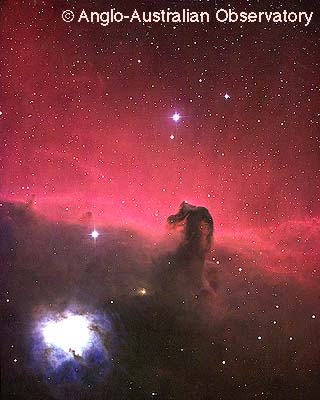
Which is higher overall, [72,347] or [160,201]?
[160,201]

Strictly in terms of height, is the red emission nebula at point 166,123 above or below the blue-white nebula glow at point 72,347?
above

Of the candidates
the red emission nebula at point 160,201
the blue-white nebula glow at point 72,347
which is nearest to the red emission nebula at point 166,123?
the red emission nebula at point 160,201

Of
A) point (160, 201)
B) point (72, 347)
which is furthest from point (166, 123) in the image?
point (72, 347)

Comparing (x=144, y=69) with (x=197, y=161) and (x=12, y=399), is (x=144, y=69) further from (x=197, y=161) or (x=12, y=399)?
(x=12, y=399)

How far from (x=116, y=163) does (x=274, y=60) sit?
1.39m

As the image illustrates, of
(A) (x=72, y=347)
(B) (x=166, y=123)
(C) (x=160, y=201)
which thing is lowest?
(A) (x=72, y=347)

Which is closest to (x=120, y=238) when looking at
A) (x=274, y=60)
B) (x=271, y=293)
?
(x=271, y=293)

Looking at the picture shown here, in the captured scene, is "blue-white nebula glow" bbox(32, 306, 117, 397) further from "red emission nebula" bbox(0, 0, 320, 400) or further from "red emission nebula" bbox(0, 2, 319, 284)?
"red emission nebula" bbox(0, 2, 319, 284)

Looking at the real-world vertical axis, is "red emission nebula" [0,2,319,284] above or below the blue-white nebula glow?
above

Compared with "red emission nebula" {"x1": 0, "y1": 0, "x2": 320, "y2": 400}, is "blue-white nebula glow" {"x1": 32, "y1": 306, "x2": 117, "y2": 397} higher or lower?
lower

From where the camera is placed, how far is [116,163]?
3611 millimetres

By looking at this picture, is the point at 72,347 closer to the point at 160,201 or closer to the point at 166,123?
the point at 160,201

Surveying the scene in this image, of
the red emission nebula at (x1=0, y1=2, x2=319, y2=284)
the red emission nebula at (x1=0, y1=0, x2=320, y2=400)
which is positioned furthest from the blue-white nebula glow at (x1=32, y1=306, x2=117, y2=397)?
the red emission nebula at (x1=0, y1=2, x2=319, y2=284)

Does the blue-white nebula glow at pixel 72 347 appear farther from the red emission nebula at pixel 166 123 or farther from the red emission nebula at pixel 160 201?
the red emission nebula at pixel 166 123
